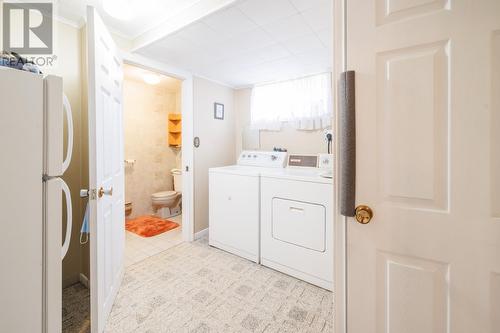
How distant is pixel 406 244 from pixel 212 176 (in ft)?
6.91

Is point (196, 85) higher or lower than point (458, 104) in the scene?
higher

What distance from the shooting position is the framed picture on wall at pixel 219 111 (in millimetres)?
3141

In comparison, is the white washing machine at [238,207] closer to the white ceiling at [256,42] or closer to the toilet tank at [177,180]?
the white ceiling at [256,42]

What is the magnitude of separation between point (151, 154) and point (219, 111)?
1704 mm

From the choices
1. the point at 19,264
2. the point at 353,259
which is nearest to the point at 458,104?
the point at 353,259

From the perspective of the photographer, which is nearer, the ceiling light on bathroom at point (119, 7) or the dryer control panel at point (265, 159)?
the ceiling light on bathroom at point (119, 7)

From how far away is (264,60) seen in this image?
92.5 inches

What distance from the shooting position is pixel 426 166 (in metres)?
0.81

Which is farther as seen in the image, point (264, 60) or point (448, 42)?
point (264, 60)

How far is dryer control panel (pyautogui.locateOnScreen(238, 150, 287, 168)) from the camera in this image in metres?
2.65

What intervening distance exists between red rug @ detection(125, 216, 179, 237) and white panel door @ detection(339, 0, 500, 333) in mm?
2867

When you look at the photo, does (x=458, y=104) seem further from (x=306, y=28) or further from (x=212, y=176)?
(x=212, y=176)

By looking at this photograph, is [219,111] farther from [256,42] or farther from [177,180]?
[177,180]

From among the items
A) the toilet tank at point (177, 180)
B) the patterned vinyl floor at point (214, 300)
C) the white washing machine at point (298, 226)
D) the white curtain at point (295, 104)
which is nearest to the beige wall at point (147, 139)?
the toilet tank at point (177, 180)
